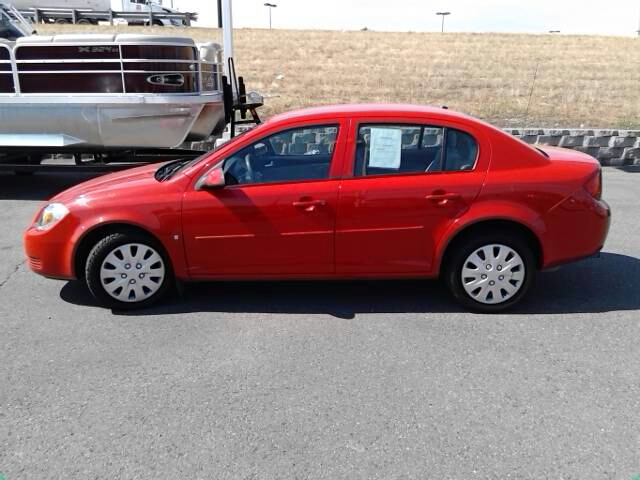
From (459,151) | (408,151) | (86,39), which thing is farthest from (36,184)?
(459,151)

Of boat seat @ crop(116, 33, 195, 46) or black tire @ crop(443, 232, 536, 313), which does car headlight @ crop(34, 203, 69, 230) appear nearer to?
black tire @ crop(443, 232, 536, 313)

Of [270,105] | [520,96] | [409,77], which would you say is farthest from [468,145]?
[409,77]

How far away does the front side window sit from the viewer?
4.36 m

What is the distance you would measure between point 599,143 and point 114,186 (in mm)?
9043

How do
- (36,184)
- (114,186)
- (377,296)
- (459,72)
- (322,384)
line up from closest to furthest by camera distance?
(322,384) < (114,186) < (377,296) < (36,184) < (459,72)

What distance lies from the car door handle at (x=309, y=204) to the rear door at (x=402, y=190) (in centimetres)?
13

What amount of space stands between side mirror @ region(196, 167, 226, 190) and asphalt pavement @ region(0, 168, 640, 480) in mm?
966

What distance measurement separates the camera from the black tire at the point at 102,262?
4.40 metres

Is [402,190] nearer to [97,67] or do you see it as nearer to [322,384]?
[322,384]

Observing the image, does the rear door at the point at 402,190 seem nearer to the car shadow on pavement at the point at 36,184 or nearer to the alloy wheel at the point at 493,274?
the alloy wheel at the point at 493,274

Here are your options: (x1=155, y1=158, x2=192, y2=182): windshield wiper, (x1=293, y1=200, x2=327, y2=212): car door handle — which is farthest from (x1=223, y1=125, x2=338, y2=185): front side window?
(x1=155, y1=158, x2=192, y2=182): windshield wiper

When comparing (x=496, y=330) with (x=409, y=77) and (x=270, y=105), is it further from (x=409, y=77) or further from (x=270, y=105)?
(x=409, y=77)

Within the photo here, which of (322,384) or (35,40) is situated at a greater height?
(35,40)

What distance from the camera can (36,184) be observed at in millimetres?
9383
